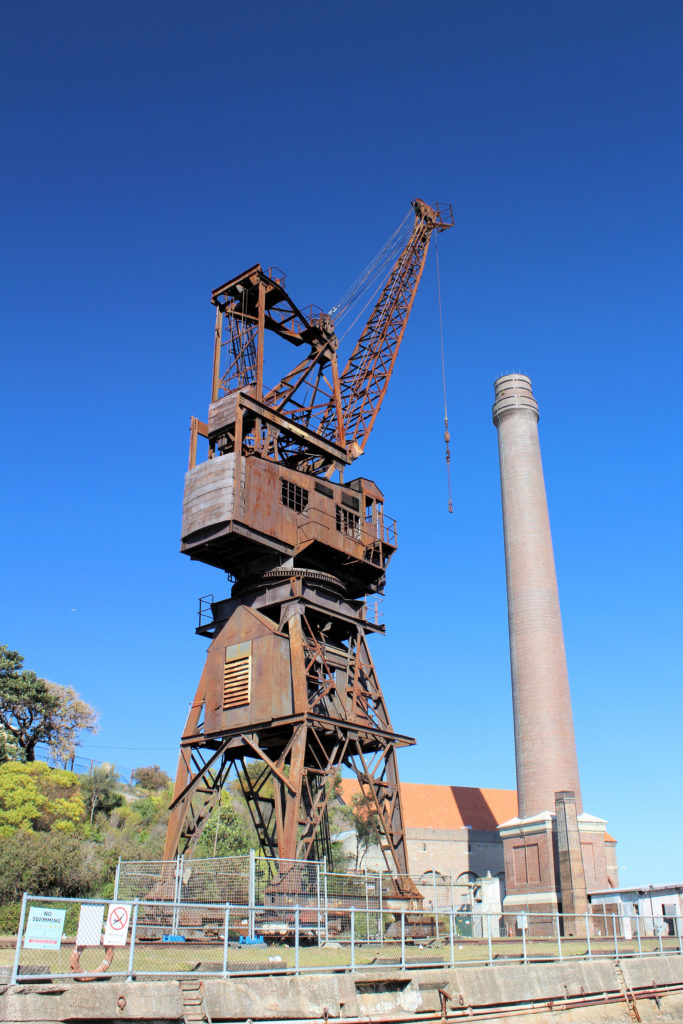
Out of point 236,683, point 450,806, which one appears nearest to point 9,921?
point 236,683

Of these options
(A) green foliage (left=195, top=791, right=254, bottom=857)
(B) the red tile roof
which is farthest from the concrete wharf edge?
(B) the red tile roof

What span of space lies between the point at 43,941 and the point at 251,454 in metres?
17.8

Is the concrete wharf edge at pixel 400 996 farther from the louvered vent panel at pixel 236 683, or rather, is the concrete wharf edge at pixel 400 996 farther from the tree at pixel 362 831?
the tree at pixel 362 831

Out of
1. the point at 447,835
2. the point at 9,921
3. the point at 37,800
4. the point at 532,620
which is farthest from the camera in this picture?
the point at 447,835

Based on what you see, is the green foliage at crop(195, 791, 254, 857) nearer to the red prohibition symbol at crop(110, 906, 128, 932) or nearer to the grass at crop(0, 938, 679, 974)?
the grass at crop(0, 938, 679, 974)

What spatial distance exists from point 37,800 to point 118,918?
33.5 m

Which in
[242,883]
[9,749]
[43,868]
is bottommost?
[242,883]

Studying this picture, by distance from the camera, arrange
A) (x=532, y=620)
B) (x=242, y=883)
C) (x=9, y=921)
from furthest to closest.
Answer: (x=532, y=620) → (x=9, y=921) → (x=242, y=883)

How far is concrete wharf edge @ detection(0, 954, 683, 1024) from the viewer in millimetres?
11000

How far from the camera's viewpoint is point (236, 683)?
25469mm

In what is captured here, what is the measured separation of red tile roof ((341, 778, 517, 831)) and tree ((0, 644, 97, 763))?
65.2ft

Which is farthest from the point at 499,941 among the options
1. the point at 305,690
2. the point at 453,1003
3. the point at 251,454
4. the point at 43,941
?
the point at 43,941

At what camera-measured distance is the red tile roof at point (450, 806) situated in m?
61.6

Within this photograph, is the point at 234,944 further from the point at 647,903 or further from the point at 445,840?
the point at 445,840
